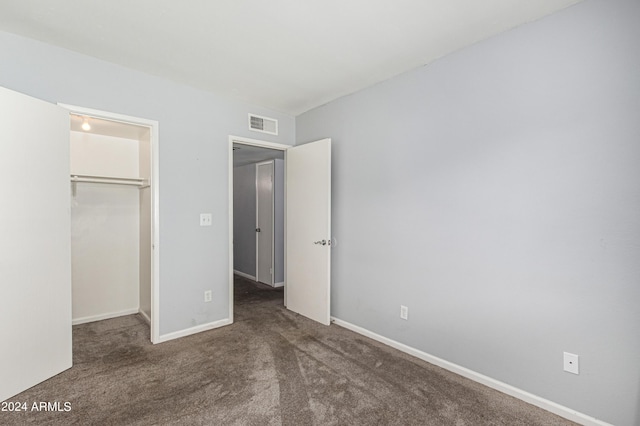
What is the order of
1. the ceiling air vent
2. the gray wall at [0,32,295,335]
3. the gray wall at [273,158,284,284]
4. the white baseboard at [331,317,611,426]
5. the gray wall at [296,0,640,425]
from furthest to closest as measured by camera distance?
the gray wall at [273,158,284,284], the ceiling air vent, the gray wall at [0,32,295,335], the white baseboard at [331,317,611,426], the gray wall at [296,0,640,425]

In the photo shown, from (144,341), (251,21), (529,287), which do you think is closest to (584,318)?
(529,287)

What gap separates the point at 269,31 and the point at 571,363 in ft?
9.44

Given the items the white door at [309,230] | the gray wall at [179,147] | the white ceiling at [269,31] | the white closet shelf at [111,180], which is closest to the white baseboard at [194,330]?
the gray wall at [179,147]

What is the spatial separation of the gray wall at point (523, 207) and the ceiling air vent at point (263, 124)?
1307 millimetres

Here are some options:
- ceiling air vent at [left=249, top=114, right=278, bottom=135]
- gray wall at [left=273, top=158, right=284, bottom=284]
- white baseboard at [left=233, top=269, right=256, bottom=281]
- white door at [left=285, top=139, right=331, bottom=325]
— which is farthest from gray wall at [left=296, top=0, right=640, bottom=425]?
white baseboard at [left=233, top=269, right=256, bottom=281]

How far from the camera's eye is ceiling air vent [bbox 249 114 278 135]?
358cm

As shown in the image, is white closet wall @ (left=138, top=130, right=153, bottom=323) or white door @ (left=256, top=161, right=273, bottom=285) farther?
white door @ (left=256, top=161, right=273, bottom=285)

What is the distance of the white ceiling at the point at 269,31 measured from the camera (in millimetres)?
1873

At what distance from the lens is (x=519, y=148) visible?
2037mm

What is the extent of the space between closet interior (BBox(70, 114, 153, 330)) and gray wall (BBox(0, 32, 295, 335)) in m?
0.56

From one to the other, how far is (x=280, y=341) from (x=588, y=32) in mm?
3205

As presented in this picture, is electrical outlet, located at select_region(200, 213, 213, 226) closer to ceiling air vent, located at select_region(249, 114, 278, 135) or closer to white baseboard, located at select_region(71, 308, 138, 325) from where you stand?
ceiling air vent, located at select_region(249, 114, 278, 135)

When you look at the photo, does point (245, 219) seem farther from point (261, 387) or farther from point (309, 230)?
point (261, 387)

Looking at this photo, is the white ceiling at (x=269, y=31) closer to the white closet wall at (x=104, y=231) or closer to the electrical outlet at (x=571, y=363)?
A: the white closet wall at (x=104, y=231)
